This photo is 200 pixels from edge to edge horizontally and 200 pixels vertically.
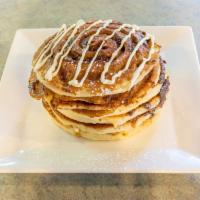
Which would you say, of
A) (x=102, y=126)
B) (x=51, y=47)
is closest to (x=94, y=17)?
(x=51, y=47)

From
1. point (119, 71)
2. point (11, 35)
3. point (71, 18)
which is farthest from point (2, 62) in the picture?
point (119, 71)

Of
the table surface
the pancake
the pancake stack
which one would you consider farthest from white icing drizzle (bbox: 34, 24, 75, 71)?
the table surface

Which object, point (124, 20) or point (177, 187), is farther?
point (124, 20)

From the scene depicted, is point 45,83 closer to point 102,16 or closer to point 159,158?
point 159,158

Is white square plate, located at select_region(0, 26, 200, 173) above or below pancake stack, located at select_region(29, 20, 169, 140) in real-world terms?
below

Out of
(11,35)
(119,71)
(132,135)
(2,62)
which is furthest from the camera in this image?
(11,35)

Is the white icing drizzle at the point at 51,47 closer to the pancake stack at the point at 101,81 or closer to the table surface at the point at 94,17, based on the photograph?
the pancake stack at the point at 101,81

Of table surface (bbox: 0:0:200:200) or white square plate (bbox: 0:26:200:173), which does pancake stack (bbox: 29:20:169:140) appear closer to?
white square plate (bbox: 0:26:200:173)
